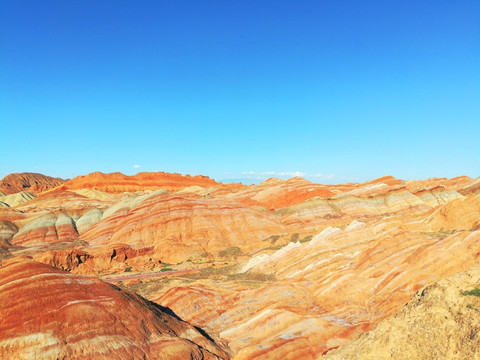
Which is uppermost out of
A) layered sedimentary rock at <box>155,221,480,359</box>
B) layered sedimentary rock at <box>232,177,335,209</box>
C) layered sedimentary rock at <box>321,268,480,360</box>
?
layered sedimentary rock at <box>232,177,335,209</box>

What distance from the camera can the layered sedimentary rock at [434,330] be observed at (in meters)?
7.94

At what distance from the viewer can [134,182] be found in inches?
4724

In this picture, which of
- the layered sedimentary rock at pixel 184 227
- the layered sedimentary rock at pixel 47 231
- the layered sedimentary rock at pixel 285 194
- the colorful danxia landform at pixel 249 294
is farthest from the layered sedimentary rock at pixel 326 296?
the layered sedimentary rock at pixel 285 194

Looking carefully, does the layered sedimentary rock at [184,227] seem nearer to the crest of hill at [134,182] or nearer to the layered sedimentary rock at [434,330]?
the layered sedimentary rock at [434,330]

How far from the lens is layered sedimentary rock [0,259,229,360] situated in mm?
9844

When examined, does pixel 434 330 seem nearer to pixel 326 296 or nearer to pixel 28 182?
pixel 326 296

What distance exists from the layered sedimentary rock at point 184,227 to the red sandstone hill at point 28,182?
12098 centimetres

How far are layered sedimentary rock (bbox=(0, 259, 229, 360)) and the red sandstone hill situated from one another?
15333cm

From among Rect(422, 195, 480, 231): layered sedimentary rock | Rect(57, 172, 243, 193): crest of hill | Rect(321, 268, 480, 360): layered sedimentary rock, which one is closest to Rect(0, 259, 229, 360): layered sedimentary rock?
Rect(321, 268, 480, 360): layered sedimentary rock

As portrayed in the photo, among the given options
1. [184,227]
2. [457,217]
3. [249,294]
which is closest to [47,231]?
[184,227]

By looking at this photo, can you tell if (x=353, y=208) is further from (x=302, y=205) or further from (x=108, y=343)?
(x=108, y=343)

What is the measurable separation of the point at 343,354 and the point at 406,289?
699 centimetres

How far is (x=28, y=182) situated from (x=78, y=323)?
184141 millimetres

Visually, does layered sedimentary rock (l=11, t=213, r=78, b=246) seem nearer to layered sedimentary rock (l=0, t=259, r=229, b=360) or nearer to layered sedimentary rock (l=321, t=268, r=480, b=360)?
layered sedimentary rock (l=0, t=259, r=229, b=360)
